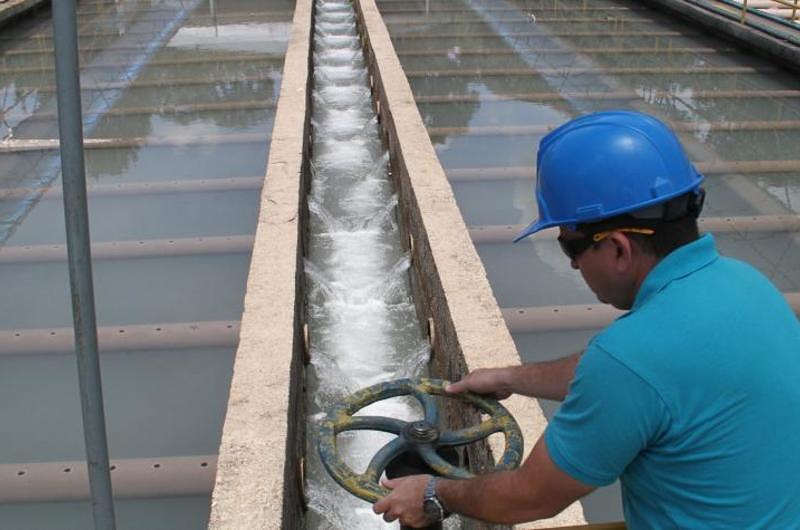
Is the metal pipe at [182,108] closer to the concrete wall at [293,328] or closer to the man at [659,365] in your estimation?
the concrete wall at [293,328]

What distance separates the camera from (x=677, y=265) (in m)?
1.60

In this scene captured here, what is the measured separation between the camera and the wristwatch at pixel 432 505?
202 cm

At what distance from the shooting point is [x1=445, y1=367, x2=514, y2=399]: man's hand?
241 centimetres

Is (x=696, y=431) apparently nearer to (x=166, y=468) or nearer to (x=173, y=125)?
(x=166, y=468)

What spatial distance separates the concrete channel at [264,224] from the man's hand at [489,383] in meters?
0.50

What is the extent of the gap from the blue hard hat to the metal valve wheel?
86 cm

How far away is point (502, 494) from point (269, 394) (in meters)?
1.65

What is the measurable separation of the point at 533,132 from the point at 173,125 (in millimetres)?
3610

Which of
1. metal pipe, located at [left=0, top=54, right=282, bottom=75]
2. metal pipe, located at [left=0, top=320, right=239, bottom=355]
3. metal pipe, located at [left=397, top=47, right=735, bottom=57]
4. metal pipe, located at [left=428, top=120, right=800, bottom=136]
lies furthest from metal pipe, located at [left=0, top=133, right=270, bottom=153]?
metal pipe, located at [left=397, top=47, right=735, bottom=57]

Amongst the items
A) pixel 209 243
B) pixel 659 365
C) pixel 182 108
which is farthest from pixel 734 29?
pixel 659 365

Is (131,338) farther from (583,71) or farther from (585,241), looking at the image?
(583,71)

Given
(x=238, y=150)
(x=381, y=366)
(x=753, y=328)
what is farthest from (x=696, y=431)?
(x=238, y=150)

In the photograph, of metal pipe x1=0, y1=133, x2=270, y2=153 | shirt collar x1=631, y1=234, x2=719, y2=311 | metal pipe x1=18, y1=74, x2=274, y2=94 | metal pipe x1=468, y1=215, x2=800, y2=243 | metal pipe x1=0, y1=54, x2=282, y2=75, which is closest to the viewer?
shirt collar x1=631, y1=234, x2=719, y2=311

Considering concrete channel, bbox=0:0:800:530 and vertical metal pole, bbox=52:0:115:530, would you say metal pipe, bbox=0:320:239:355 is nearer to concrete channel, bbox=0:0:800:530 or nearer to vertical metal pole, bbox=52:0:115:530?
concrete channel, bbox=0:0:800:530
